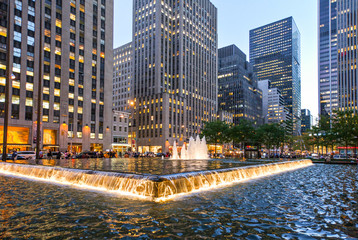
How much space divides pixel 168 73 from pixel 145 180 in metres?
120

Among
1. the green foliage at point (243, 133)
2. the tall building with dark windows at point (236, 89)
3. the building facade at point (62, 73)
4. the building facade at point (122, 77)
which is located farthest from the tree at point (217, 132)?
the tall building with dark windows at point (236, 89)

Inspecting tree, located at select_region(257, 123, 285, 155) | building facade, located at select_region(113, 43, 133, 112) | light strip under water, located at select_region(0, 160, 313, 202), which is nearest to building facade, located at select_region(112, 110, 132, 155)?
building facade, located at select_region(113, 43, 133, 112)

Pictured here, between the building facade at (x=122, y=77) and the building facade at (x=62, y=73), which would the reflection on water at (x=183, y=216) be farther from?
the building facade at (x=122, y=77)

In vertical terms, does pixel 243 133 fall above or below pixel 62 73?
below

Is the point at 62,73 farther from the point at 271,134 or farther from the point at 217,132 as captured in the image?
the point at 271,134

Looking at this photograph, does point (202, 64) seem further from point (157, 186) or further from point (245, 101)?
point (157, 186)

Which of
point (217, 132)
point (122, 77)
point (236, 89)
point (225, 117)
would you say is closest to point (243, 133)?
point (217, 132)

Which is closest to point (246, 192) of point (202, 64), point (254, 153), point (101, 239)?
point (101, 239)

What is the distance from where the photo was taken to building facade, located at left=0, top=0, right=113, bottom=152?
226 ft

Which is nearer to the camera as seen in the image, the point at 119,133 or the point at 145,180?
the point at 145,180

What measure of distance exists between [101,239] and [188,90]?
12895cm

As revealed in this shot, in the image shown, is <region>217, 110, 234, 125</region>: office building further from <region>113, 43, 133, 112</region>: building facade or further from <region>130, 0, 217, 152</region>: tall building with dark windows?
<region>113, 43, 133, 112</region>: building facade

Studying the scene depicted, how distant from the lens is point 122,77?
148 m

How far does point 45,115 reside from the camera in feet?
240
